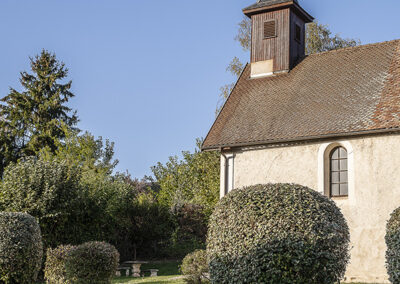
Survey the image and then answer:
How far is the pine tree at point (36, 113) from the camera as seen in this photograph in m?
36.7

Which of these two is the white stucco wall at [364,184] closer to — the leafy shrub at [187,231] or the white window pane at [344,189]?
the white window pane at [344,189]

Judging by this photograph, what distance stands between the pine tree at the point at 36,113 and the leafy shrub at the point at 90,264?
22290 millimetres

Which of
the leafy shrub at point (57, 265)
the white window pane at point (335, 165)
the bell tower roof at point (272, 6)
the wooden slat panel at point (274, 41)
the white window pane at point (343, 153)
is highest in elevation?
the bell tower roof at point (272, 6)

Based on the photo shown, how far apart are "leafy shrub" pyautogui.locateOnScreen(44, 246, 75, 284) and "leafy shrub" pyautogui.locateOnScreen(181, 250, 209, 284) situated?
11.4ft

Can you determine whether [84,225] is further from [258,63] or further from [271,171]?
[258,63]

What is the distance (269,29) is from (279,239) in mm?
13618

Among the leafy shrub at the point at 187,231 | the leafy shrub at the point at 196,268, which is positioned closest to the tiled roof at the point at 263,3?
the leafy shrub at the point at 187,231

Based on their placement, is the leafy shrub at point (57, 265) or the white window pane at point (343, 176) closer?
the leafy shrub at point (57, 265)

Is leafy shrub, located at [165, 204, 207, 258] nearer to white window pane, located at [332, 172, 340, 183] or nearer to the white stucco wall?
the white stucco wall

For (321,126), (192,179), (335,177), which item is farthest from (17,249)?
(192,179)

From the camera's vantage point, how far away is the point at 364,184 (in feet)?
52.2

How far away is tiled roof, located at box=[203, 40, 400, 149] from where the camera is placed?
54.3 ft

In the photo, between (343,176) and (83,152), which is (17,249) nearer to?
(343,176)

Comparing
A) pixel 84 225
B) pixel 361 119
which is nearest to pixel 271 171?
pixel 361 119
